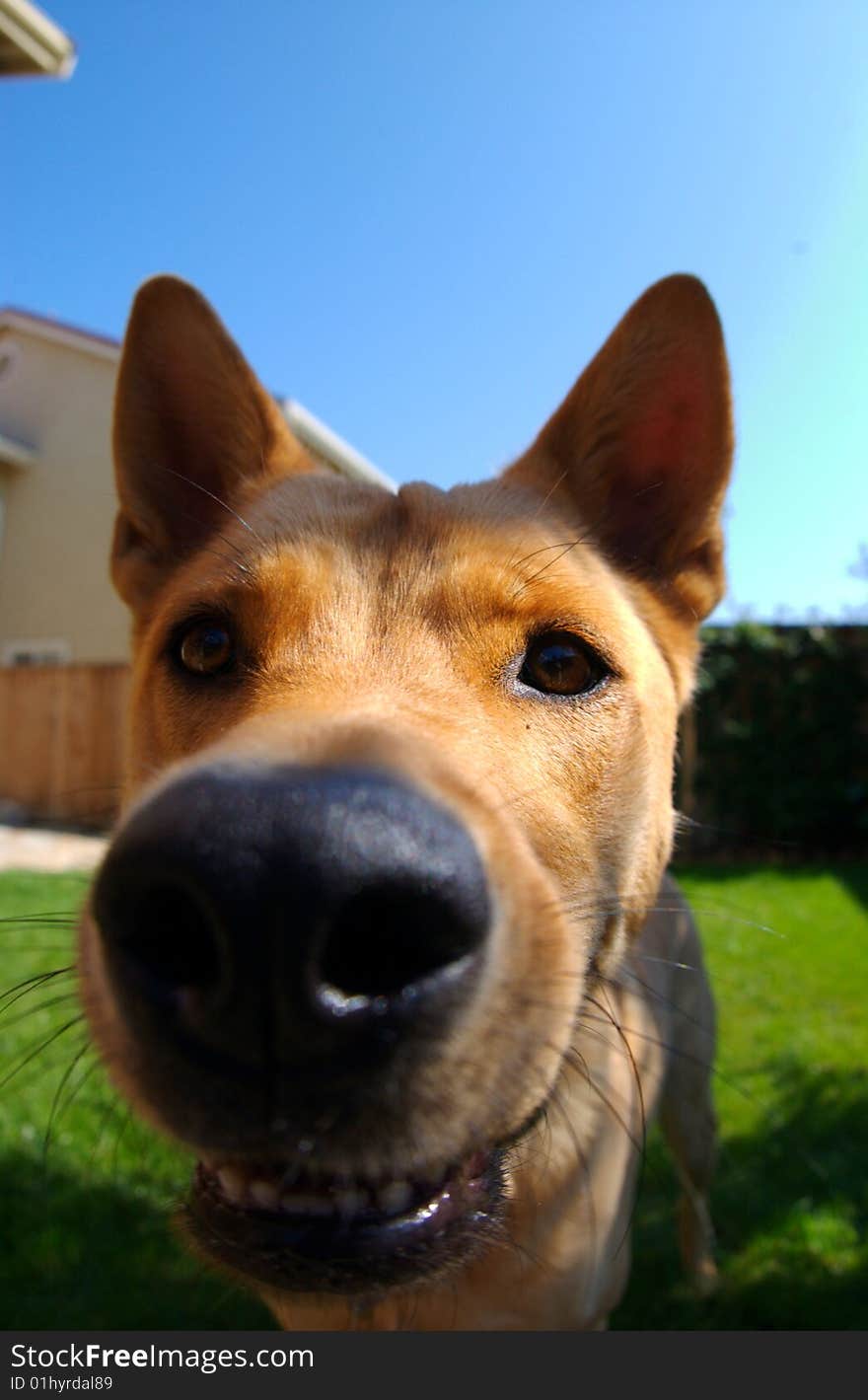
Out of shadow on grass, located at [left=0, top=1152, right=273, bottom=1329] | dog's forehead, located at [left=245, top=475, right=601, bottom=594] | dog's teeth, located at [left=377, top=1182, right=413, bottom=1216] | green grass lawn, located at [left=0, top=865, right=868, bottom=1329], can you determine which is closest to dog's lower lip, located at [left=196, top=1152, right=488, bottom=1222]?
dog's teeth, located at [left=377, top=1182, right=413, bottom=1216]

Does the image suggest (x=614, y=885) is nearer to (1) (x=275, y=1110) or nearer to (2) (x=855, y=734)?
(1) (x=275, y=1110)

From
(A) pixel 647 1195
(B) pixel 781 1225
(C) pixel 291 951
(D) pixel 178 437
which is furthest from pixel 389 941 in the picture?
(A) pixel 647 1195

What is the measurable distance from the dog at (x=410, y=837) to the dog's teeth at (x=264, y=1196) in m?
0.02

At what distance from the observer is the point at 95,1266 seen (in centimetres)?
393

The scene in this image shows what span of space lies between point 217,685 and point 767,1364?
117 inches

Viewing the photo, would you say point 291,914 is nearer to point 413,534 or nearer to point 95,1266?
point 413,534

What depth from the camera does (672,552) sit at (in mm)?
3199

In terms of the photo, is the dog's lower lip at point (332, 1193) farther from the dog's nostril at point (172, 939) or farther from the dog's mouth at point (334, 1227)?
the dog's nostril at point (172, 939)

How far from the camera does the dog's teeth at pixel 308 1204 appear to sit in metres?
1.53

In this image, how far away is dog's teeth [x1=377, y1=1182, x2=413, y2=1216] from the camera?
1578 mm

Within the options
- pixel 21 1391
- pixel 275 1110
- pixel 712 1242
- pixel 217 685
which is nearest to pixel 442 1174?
pixel 275 1110

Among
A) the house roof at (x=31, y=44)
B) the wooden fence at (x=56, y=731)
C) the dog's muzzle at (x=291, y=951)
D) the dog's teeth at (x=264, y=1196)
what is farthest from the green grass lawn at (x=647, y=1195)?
the wooden fence at (x=56, y=731)

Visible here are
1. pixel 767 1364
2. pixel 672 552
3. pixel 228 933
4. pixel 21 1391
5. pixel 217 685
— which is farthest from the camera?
pixel 672 552

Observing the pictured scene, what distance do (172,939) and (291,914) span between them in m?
0.25
